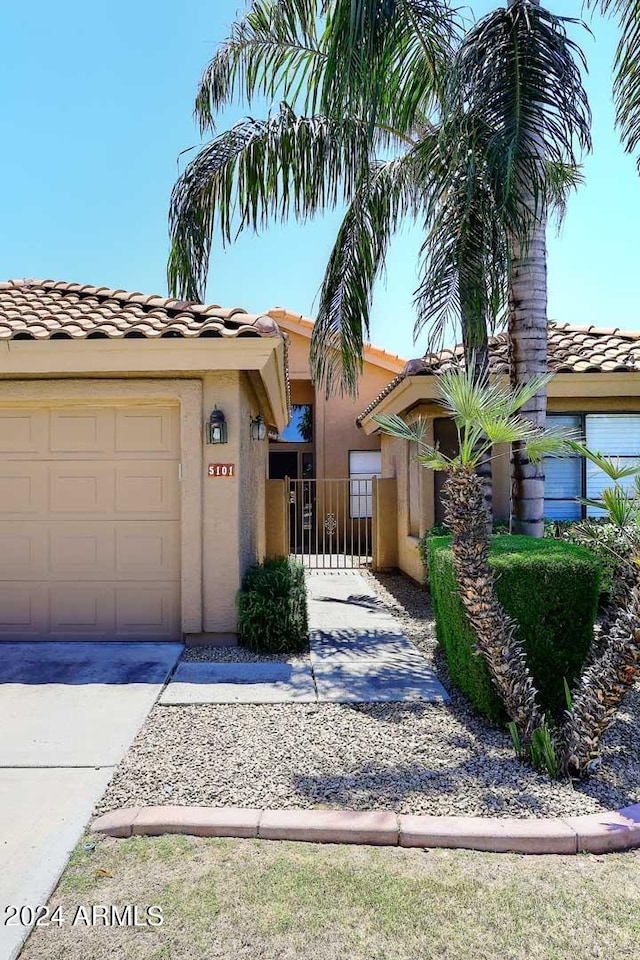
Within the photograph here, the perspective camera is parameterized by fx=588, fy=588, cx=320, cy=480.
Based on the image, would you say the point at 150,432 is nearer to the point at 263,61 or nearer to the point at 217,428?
the point at 217,428

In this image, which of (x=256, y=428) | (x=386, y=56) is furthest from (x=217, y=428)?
(x=386, y=56)

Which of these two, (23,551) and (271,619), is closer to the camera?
(271,619)

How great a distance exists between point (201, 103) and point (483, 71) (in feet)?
15.1

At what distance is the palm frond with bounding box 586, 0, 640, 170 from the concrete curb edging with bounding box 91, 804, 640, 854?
6798mm

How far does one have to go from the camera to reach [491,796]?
3.79 meters

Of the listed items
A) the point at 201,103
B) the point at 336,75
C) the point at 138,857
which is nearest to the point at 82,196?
the point at 201,103

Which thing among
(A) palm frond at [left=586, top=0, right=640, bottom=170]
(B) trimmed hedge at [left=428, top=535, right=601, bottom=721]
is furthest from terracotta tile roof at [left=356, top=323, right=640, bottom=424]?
(B) trimmed hedge at [left=428, top=535, right=601, bottom=721]

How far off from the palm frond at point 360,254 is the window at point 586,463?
13.3ft

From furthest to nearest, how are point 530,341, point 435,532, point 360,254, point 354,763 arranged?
point 435,532 → point 360,254 → point 530,341 → point 354,763

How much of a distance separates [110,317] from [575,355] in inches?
314

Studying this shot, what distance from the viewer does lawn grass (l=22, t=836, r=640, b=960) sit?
2537mm

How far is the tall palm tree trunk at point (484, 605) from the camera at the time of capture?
14.1ft

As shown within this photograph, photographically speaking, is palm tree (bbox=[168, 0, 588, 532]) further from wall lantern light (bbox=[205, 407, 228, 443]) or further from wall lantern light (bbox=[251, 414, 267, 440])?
wall lantern light (bbox=[205, 407, 228, 443])

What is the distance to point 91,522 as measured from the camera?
24.5 feet
